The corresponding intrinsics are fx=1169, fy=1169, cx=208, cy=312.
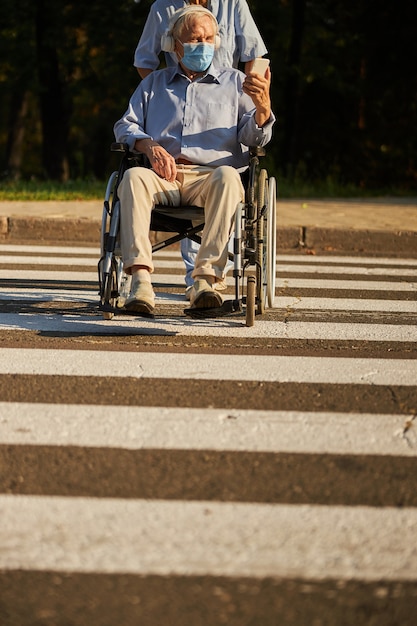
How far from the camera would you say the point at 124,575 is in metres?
2.57

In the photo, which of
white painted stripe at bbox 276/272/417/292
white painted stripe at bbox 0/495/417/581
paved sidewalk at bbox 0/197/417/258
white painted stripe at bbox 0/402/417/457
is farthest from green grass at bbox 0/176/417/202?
white painted stripe at bbox 0/495/417/581

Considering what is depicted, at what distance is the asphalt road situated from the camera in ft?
8.14

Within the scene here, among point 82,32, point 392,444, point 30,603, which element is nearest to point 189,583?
point 30,603

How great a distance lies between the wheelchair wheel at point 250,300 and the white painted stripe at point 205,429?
155 centimetres

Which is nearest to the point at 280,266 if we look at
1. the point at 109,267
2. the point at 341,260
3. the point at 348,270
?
the point at 348,270

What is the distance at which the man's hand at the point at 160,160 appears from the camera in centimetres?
581

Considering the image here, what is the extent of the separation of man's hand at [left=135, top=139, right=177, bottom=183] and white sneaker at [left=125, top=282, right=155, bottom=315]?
659 mm

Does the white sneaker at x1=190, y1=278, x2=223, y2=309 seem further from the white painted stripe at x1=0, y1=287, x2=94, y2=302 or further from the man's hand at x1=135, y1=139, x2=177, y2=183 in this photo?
the white painted stripe at x1=0, y1=287, x2=94, y2=302

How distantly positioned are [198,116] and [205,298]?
41.4 inches

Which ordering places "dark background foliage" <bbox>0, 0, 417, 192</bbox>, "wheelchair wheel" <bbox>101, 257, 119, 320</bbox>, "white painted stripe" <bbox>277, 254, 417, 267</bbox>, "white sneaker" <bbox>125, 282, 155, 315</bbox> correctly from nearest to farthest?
"white sneaker" <bbox>125, 282, 155, 315</bbox> → "wheelchair wheel" <bbox>101, 257, 119, 320</bbox> → "white painted stripe" <bbox>277, 254, 417, 267</bbox> → "dark background foliage" <bbox>0, 0, 417, 192</bbox>

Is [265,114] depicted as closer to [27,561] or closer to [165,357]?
[165,357]

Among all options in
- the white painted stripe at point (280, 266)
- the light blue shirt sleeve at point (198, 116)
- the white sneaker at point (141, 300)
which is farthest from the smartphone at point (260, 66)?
the white painted stripe at point (280, 266)

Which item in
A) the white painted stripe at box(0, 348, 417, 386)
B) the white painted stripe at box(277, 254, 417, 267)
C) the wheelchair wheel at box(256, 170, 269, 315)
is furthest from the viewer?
the white painted stripe at box(277, 254, 417, 267)

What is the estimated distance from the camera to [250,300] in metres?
5.61
